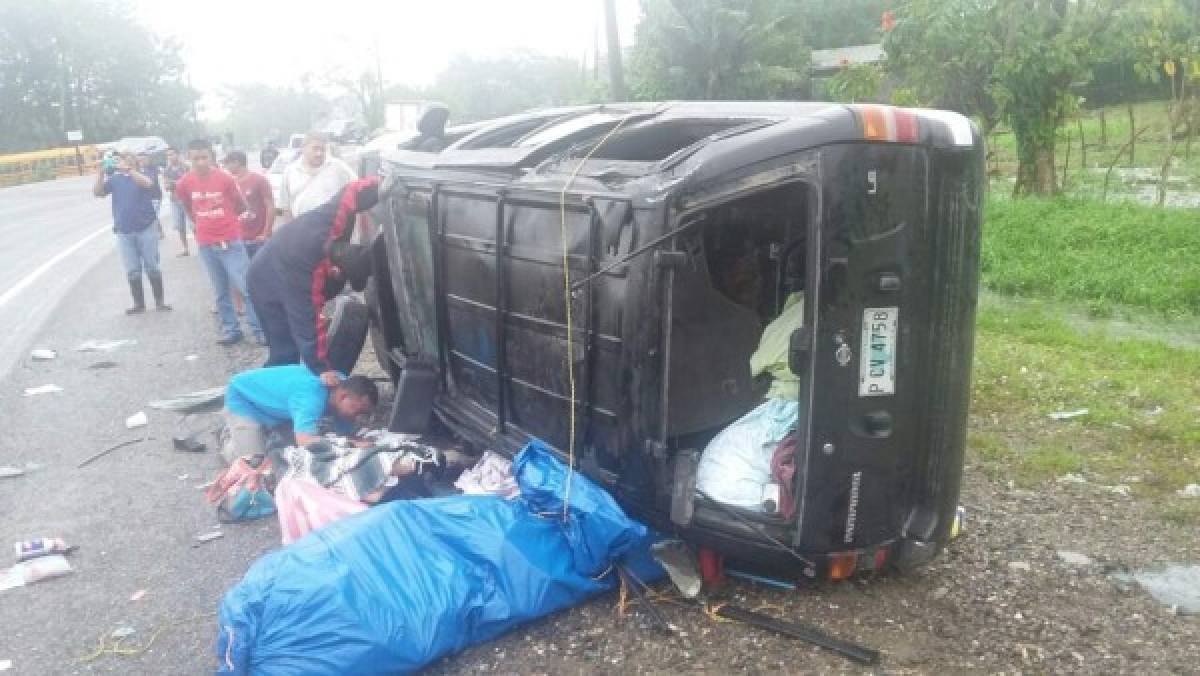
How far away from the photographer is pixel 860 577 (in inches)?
162

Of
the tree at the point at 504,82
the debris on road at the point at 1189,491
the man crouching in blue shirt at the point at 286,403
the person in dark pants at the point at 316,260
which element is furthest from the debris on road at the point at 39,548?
the tree at the point at 504,82

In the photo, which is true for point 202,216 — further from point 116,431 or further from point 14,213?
point 14,213

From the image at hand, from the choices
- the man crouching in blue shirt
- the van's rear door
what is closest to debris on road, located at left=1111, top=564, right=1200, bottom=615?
the van's rear door

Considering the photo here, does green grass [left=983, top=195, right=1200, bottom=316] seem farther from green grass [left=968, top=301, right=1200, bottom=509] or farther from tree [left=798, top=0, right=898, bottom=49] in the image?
tree [left=798, top=0, right=898, bottom=49]

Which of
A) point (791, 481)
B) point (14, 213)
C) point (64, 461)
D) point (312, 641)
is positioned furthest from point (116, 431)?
point (14, 213)

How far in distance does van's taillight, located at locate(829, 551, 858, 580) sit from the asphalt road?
7.55 feet

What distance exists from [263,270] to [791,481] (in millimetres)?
3861

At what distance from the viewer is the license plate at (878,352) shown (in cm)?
359

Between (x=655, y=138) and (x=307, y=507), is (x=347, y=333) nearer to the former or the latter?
(x=307, y=507)

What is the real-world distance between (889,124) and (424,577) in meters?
2.26

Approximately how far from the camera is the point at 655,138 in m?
4.73

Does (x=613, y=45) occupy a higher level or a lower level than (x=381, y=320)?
higher

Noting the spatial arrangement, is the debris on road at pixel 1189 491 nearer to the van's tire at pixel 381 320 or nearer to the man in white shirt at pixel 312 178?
the van's tire at pixel 381 320

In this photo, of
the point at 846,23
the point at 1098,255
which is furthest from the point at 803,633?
the point at 846,23
